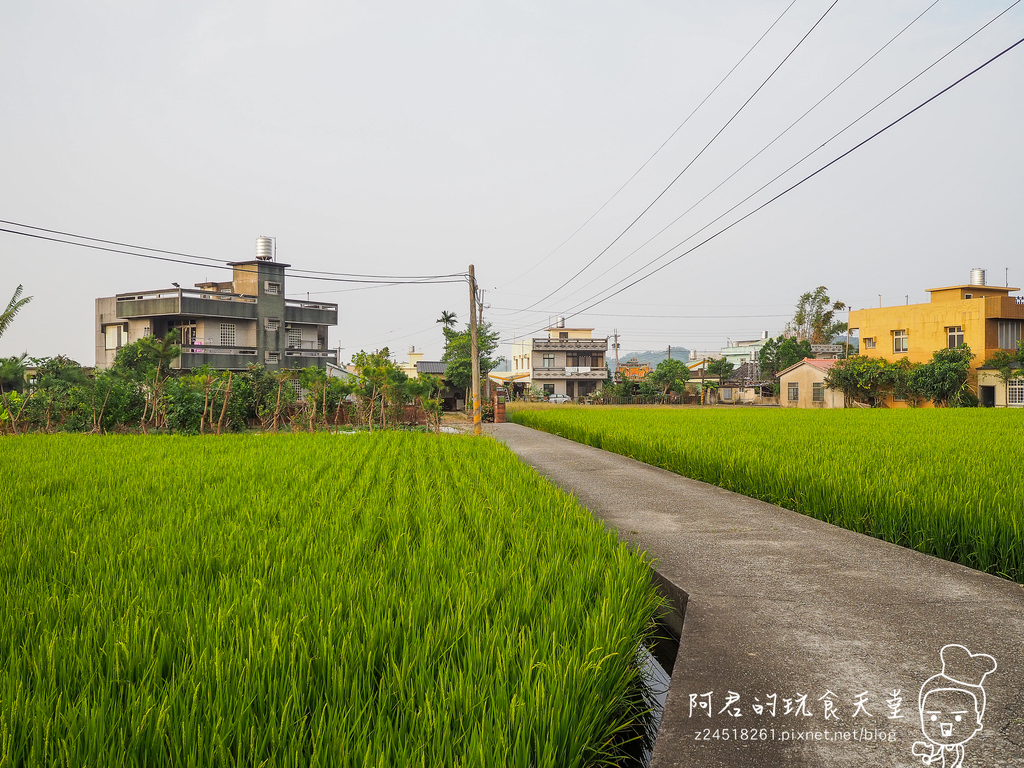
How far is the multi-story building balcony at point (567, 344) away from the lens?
5212 cm

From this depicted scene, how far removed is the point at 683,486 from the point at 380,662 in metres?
6.32

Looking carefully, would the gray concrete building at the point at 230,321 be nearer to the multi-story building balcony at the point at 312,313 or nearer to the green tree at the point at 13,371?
the multi-story building balcony at the point at 312,313

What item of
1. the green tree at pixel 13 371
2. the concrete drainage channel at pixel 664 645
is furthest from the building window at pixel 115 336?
the concrete drainage channel at pixel 664 645

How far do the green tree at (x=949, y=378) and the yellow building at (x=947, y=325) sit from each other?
2.40 feet

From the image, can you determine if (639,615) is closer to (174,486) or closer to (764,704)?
(764,704)

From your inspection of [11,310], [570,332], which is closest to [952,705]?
[11,310]

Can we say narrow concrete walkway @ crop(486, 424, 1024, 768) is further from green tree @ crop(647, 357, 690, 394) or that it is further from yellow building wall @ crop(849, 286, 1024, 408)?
green tree @ crop(647, 357, 690, 394)

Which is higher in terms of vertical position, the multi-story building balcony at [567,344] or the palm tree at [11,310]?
the multi-story building balcony at [567,344]

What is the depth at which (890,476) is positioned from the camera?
640cm

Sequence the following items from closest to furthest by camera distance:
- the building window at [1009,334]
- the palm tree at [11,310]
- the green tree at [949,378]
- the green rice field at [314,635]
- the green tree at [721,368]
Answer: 1. the green rice field at [314,635]
2. the palm tree at [11,310]
3. the green tree at [949,378]
4. the building window at [1009,334]
5. the green tree at [721,368]

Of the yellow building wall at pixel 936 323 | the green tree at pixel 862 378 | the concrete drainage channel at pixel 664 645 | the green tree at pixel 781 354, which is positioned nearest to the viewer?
the concrete drainage channel at pixel 664 645

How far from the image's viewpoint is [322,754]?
1.76 m

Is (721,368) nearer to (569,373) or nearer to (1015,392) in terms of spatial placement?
(569,373)

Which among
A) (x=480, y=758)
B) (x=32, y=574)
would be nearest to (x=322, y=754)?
(x=480, y=758)
